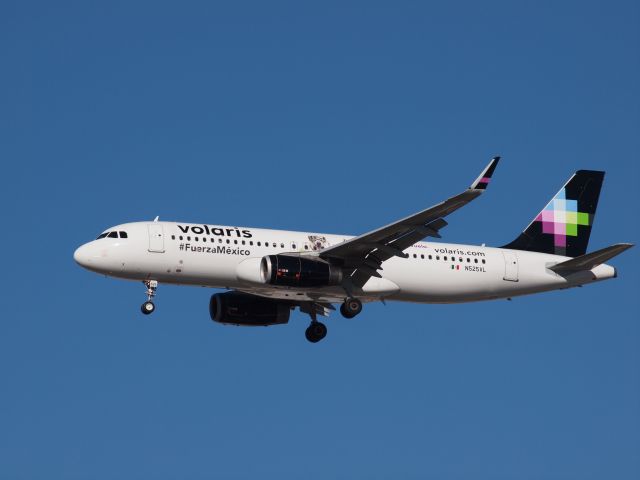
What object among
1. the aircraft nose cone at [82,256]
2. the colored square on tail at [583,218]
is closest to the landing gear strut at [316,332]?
the aircraft nose cone at [82,256]

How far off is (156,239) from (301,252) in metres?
5.92

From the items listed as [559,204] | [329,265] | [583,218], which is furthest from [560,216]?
[329,265]

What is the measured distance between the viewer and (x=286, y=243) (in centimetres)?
4950

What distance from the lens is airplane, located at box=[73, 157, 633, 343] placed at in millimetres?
47344

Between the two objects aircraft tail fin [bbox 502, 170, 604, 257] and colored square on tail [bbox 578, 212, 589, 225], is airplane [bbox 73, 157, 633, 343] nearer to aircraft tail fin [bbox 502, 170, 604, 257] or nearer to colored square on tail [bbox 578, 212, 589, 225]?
aircraft tail fin [bbox 502, 170, 604, 257]

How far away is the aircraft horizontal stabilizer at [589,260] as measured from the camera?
4800 cm

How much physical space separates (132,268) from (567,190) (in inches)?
861

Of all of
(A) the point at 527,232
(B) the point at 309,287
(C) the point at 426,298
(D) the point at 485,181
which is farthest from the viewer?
(A) the point at 527,232

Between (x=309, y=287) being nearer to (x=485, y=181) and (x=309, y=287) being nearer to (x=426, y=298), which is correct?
(x=426, y=298)

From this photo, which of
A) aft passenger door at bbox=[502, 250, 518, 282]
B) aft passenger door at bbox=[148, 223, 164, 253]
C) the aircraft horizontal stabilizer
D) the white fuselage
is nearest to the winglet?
the aircraft horizontal stabilizer

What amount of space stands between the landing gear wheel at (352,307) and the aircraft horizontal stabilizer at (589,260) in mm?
9164

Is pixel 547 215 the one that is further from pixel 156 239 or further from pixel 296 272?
pixel 156 239

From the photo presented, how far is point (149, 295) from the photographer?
48031 millimetres

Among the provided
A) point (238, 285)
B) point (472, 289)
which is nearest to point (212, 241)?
point (238, 285)
